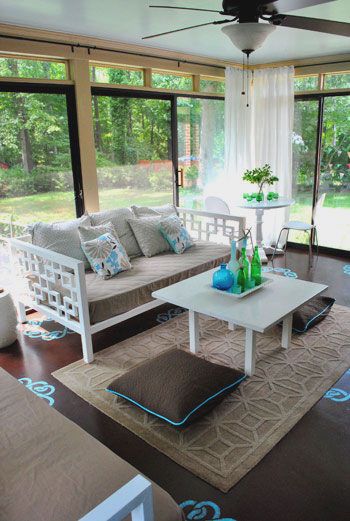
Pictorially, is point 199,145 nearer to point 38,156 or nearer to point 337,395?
point 38,156

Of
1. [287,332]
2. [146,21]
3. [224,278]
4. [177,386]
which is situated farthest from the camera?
[146,21]

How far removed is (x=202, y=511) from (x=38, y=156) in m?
3.17

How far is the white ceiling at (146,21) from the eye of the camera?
9.43 ft

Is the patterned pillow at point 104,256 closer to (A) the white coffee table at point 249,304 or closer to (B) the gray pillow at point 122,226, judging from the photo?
(B) the gray pillow at point 122,226

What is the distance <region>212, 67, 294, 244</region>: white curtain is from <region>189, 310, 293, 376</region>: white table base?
2945 millimetres

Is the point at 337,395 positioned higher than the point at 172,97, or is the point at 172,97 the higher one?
the point at 172,97

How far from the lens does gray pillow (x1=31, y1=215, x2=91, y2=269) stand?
3357 millimetres

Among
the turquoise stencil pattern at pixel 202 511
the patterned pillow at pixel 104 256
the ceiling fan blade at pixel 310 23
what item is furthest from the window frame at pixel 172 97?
the turquoise stencil pattern at pixel 202 511

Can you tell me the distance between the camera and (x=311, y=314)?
337cm

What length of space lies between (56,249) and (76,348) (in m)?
0.80

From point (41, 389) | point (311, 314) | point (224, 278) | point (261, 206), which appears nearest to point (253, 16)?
point (224, 278)

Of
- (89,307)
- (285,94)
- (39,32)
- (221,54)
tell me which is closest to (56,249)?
(89,307)

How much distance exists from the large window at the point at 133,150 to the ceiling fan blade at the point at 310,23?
228 centimetres

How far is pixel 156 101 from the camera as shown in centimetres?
474
